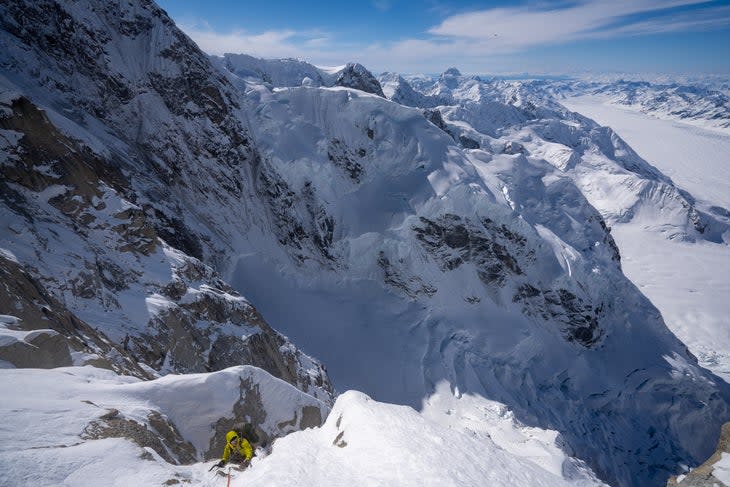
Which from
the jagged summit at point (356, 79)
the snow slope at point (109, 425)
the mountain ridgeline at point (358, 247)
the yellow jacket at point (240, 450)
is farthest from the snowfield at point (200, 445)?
the jagged summit at point (356, 79)

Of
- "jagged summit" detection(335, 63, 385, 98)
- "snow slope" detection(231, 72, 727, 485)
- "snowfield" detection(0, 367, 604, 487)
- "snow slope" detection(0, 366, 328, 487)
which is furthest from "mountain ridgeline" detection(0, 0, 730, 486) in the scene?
"jagged summit" detection(335, 63, 385, 98)

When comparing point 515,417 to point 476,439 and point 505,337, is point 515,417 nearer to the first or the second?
point 505,337

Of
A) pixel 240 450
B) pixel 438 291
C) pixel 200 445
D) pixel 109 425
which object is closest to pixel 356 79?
pixel 438 291

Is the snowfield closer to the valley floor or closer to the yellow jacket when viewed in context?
the yellow jacket

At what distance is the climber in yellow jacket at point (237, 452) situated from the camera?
9.23 metres

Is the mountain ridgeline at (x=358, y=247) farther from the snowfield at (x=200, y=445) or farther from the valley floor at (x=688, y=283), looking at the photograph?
the valley floor at (x=688, y=283)

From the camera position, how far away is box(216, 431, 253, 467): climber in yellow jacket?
923cm

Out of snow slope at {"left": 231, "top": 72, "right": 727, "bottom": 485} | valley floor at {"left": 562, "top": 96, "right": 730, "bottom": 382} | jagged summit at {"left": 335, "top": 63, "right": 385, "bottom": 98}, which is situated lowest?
valley floor at {"left": 562, "top": 96, "right": 730, "bottom": 382}

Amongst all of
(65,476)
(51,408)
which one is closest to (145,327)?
(51,408)

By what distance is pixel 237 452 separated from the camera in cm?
945

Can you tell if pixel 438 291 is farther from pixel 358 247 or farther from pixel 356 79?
→ pixel 356 79

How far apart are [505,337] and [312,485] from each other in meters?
39.7

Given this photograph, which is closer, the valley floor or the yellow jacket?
the yellow jacket

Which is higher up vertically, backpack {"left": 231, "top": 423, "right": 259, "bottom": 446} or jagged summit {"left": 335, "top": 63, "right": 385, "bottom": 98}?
jagged summit {"left": 335, "top": 63, "right": 385, "bottom": 98}
